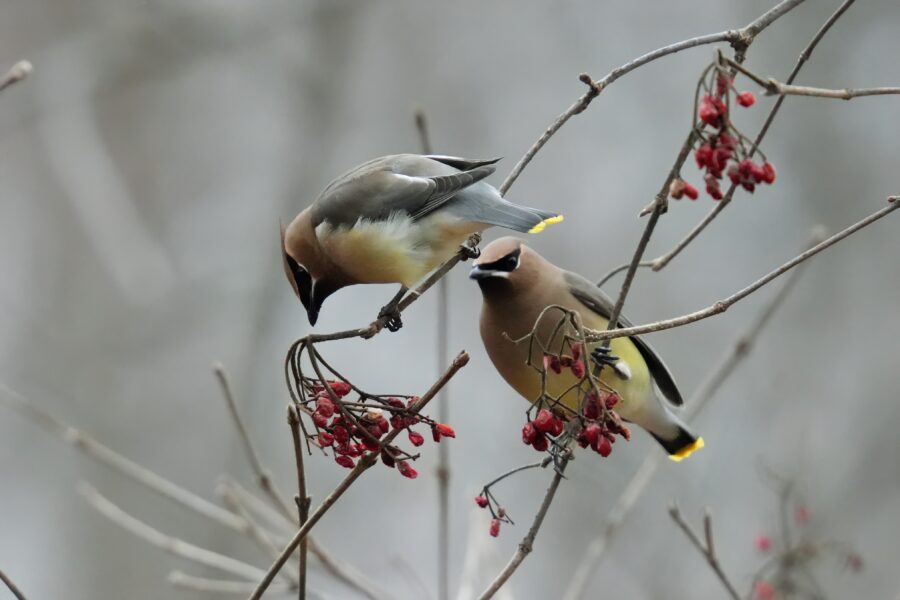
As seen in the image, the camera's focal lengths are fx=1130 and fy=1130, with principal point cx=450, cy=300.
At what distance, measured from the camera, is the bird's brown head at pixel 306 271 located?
3.32 m

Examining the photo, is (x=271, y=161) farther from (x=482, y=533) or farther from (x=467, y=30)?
(x=482, y=533)

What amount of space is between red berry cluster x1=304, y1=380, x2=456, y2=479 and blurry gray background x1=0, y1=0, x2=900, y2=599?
5.25 m

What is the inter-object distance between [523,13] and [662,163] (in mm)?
1896

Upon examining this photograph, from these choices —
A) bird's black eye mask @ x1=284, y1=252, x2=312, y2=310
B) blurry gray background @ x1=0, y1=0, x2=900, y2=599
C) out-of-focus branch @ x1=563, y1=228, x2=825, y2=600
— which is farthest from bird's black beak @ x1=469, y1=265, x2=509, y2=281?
blurry gray background @ x1=0, y1=0, x2=900, y2=599

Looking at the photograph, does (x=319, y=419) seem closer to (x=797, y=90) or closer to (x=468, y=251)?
(x=797, y=90)

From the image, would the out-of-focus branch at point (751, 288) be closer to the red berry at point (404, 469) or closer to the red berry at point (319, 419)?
the red berry at point (404, 469)

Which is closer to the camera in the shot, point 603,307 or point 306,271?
point 306,271

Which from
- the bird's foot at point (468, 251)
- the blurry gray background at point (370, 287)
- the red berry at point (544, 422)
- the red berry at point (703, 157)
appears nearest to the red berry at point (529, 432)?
the red berry at point (544, 422)

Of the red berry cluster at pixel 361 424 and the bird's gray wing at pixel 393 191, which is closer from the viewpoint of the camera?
the red berry cluster at pixel 361 424

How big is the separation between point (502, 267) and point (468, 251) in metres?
0.17

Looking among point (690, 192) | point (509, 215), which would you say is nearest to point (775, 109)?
point (690, 192)

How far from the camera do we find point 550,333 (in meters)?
3.43

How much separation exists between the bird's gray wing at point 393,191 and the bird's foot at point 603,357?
0.65 meters

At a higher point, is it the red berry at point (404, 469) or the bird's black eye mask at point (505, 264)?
the red berry at point (404, 469)
